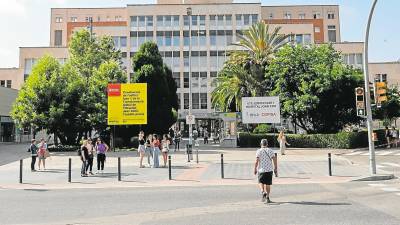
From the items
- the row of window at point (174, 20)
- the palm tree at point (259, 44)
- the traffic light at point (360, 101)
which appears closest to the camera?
the traffic light at point (360, 101)

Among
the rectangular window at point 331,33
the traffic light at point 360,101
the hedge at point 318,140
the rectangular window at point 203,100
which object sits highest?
the rectangular window at point 331,33

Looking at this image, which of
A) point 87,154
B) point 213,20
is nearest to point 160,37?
point 213,20

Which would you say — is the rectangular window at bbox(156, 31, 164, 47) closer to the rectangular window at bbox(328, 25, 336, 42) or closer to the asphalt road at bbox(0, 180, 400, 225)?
the rectangular window at bbox(328, 25, 336, 42)

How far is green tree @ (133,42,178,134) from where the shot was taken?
36.2 metres

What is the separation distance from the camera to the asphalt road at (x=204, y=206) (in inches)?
341

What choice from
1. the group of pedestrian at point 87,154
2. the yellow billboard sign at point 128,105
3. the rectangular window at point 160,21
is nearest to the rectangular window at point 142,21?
the rectangular window at point 160,21

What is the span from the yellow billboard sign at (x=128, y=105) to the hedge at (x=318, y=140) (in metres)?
11.9

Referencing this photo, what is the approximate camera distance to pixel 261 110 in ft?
119

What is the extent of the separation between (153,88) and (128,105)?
6.36m

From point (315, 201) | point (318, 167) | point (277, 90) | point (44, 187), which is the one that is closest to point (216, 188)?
point (315, 201)

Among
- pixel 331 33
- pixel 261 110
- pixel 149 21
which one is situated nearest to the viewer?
pixel 261 110

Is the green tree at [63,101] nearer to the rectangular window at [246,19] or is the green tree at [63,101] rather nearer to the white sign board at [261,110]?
the white sign board at [261,110]

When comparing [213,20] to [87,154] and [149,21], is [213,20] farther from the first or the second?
[87,154]

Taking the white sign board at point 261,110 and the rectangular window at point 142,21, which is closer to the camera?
the white sign board at point 261,110
